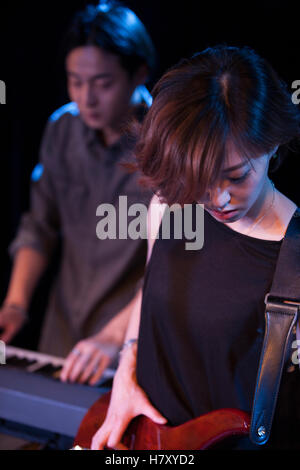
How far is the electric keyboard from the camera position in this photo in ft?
4.36

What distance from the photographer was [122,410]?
116 centimetres

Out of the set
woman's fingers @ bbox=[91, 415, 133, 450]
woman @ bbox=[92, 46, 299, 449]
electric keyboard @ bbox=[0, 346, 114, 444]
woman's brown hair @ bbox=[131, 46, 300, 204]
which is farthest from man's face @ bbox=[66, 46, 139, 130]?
woman's fingers @ bbox=[91, 415, 133, 450]

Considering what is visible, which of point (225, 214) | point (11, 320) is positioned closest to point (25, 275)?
point (11, 320)

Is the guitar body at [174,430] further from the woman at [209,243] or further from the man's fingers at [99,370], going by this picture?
the man's fingers at [99,370]

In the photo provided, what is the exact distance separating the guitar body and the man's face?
1.04 meters

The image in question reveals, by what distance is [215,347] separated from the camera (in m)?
1.10

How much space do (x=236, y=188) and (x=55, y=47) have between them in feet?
5.87

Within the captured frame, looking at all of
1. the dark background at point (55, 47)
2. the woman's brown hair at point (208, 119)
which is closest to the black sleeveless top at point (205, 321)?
the woman's brown hair at point (208, 119)

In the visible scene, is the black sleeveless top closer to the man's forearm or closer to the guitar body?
the guitar body

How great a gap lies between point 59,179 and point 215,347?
4.29 feet

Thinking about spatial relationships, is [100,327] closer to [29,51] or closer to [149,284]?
[149,284]

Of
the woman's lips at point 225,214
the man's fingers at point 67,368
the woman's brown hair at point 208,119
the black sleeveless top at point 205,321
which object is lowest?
the man's fingers at point 67,368

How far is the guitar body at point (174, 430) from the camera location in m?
1.02

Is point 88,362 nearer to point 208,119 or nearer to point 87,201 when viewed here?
point 87,201
